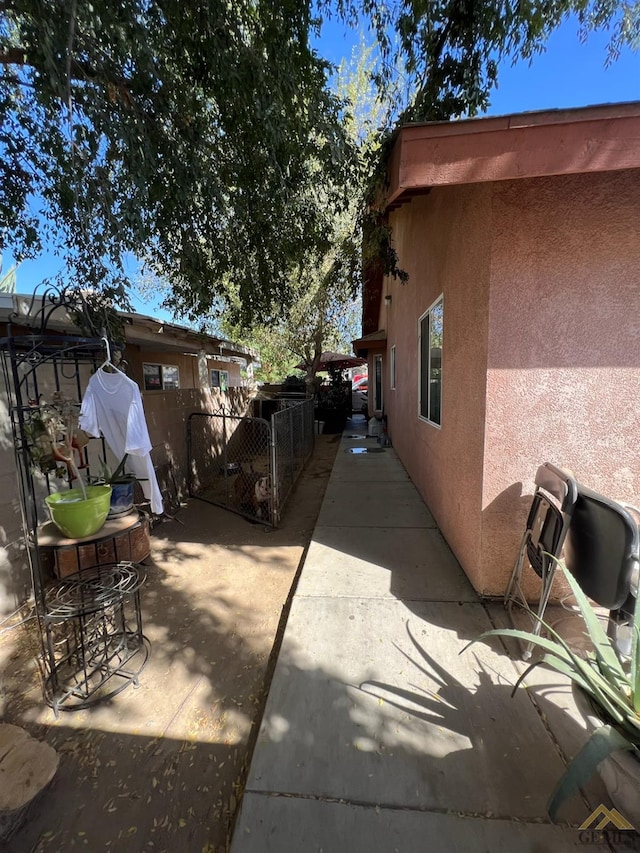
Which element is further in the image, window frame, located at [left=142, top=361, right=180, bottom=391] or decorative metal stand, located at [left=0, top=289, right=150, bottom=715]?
window frame, located at [left=142, top=361, right=180, bottom=391]

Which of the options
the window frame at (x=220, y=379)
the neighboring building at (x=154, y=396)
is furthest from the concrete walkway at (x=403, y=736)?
the window frame at (x=220, y=379)

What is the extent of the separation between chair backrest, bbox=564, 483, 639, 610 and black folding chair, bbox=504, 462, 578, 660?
3.1 inches

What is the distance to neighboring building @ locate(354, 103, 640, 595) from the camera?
2.11m

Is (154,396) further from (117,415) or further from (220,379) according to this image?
(220,379)

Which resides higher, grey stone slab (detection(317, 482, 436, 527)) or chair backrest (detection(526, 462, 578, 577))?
chair backrest (detection(526, 462, 578, 577))

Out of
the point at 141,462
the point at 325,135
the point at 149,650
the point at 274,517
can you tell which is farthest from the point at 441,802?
the point at 325,135

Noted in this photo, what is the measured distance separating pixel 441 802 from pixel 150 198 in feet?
15.5

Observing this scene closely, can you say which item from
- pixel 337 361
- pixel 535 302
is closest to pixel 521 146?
pixel 535 302

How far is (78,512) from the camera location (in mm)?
2314

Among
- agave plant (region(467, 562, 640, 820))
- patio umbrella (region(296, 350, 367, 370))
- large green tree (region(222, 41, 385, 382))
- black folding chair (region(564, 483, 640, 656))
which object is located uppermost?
large green tree (region(222, 41, 385, 382))

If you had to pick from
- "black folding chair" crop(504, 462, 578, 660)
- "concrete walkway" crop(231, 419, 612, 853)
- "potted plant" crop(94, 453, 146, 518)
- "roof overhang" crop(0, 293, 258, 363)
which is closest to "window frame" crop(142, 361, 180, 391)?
"roof overhang" crop(0, 293, 258, 363)

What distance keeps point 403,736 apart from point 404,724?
0.22 feet

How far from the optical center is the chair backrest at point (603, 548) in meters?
1.88

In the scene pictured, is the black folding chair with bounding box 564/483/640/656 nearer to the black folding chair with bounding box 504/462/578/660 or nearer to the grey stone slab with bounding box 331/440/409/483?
the black folding chair with bounding box 504/462/578/660
